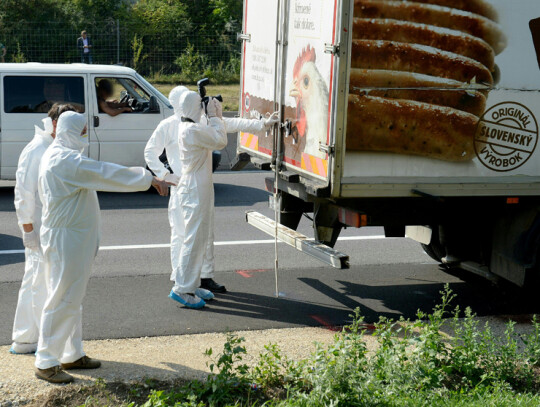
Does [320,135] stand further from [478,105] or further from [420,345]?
[420,345]

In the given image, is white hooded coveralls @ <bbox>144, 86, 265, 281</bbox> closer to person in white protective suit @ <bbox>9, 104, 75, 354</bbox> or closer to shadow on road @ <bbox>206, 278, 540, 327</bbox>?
shadow on road @ <bbox>206, 278, 540, 327</bbox>

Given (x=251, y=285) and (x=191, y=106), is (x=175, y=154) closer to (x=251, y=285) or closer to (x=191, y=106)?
(x=191, y=106)

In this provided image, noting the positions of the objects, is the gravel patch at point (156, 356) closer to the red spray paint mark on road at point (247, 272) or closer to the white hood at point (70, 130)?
the white hood at point (70, 130)

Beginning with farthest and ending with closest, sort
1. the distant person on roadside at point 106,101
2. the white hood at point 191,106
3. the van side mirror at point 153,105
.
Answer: the van side mirror at point 153,105 → the distant person on roadside at point 106,101 → the white hood at point 191,106

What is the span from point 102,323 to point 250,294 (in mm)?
1608

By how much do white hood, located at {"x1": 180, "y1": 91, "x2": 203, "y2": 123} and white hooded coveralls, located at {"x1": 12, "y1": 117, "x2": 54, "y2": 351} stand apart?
5.59 ft

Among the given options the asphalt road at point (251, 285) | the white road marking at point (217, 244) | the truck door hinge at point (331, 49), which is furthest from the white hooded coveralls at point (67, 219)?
the white road marking at point (217, 244)

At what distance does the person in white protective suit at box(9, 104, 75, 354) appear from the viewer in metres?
5.90

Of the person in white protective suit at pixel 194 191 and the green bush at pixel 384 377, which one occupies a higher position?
the person in white protective suit at pixel 194 191

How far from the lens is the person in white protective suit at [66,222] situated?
5.50m

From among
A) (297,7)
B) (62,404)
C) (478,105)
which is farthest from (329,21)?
(62,404)

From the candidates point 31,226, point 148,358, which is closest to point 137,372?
point 148,358

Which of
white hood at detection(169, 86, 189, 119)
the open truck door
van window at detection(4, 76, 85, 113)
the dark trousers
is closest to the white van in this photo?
van window at detection(4, 76, 85, 113)

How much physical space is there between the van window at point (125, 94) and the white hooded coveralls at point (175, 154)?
500 cm
